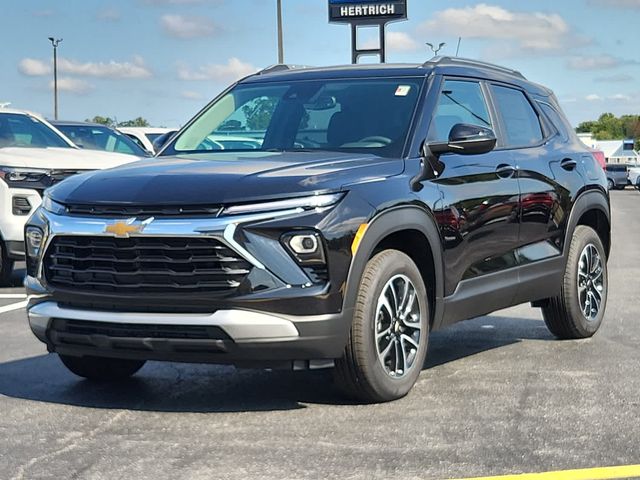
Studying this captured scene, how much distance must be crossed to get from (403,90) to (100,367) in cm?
235

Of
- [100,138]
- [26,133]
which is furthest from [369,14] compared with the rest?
[26,133]

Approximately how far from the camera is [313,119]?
262 inches

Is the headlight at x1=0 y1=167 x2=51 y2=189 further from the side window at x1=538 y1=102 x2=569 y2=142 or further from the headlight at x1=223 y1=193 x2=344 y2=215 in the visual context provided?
the headlight at x1=223 y1=193 x2=344 y2=215

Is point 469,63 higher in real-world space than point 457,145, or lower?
higher

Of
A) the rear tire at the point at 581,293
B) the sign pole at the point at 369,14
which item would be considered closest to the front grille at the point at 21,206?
the rear tire at the point at 581,293

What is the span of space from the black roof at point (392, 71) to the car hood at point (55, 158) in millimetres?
4350

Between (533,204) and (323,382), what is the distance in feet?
5.88

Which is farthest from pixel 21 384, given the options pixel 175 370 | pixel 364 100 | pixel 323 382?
pixel 364 100

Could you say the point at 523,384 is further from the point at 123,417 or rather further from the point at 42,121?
the point at 42,121

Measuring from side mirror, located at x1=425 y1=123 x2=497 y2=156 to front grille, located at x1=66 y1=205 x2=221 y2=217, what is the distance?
5.01 feet

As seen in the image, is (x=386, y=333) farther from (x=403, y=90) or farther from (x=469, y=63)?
(x=469, y=63)

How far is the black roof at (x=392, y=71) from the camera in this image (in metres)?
6.79

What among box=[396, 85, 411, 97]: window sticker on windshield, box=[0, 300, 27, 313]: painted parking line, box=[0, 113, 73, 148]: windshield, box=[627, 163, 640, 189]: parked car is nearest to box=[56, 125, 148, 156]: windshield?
box=[0, 113, 73, 148]: windshield

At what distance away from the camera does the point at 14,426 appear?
213 inches
